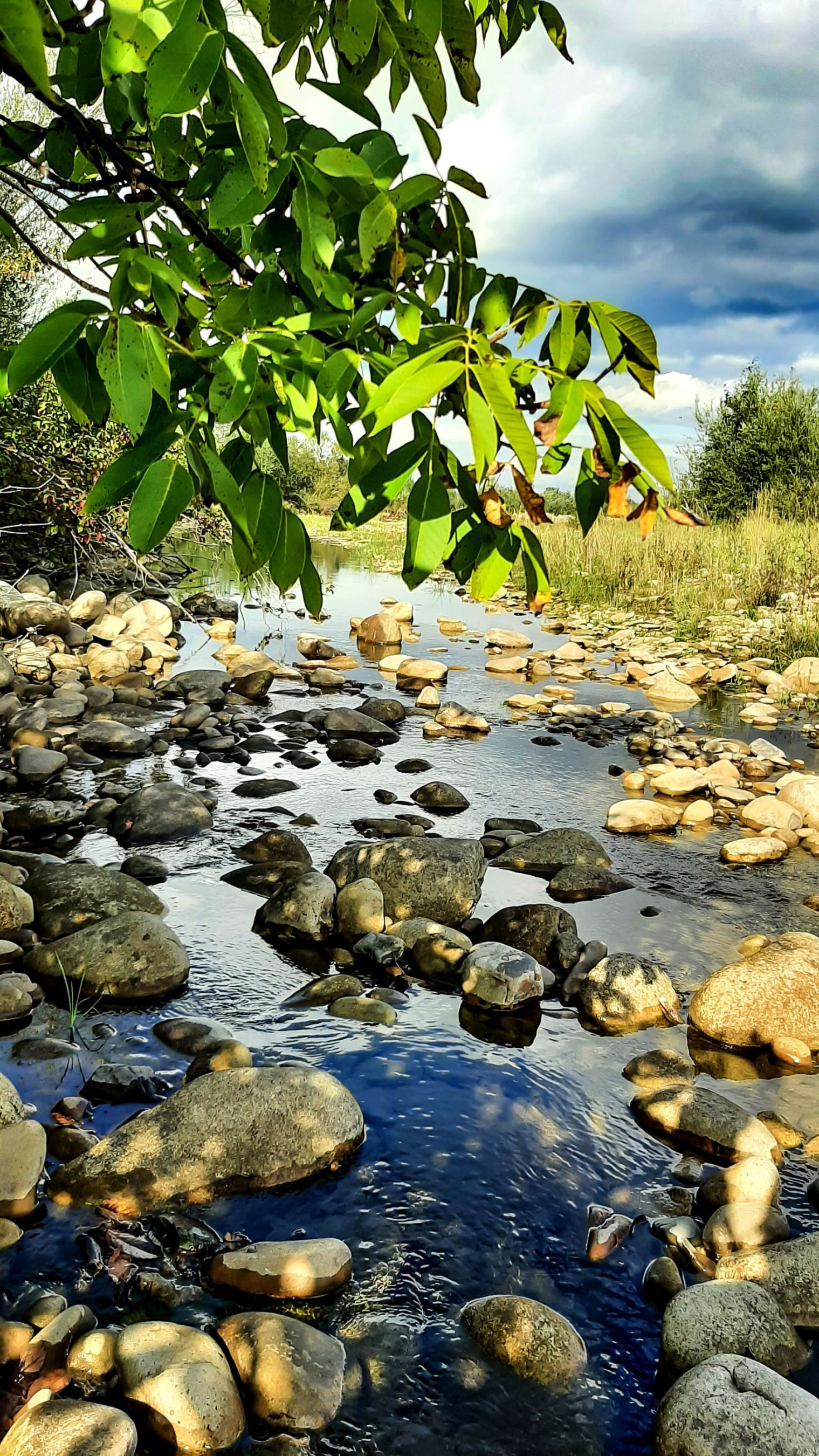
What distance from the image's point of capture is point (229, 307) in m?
1.33

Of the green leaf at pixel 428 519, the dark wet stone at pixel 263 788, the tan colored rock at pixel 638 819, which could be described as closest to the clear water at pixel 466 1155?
the tan colored rock at pixel 638 819

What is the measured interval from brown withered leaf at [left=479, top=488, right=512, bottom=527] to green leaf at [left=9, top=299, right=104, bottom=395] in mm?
514

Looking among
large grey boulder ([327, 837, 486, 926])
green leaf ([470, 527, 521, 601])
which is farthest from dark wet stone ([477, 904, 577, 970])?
green leaf ([470, 527, 521, 601])

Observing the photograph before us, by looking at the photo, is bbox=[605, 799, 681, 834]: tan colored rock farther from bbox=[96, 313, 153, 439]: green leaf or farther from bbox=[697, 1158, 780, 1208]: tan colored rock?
bbox=[96, 313, 153, 439]: green leaf

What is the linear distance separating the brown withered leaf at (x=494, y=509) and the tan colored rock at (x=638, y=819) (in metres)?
A: 5.32

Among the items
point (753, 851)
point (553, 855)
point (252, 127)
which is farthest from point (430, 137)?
point (753, 851)

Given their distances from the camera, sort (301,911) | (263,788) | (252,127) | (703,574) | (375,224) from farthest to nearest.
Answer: (703,574) → (263,788) → (301,911) → (375,224) → (252,127)

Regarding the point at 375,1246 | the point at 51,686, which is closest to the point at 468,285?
the point at 375,1246

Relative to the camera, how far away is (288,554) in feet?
4.23

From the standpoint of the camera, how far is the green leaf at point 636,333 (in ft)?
3.67

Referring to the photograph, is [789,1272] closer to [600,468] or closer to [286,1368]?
[286,1368]

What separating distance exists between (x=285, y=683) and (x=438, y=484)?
9554 millimetres

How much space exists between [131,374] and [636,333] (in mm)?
567

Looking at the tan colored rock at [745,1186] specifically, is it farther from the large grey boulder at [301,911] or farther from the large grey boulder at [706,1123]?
the large grey boulder at [301,911]
